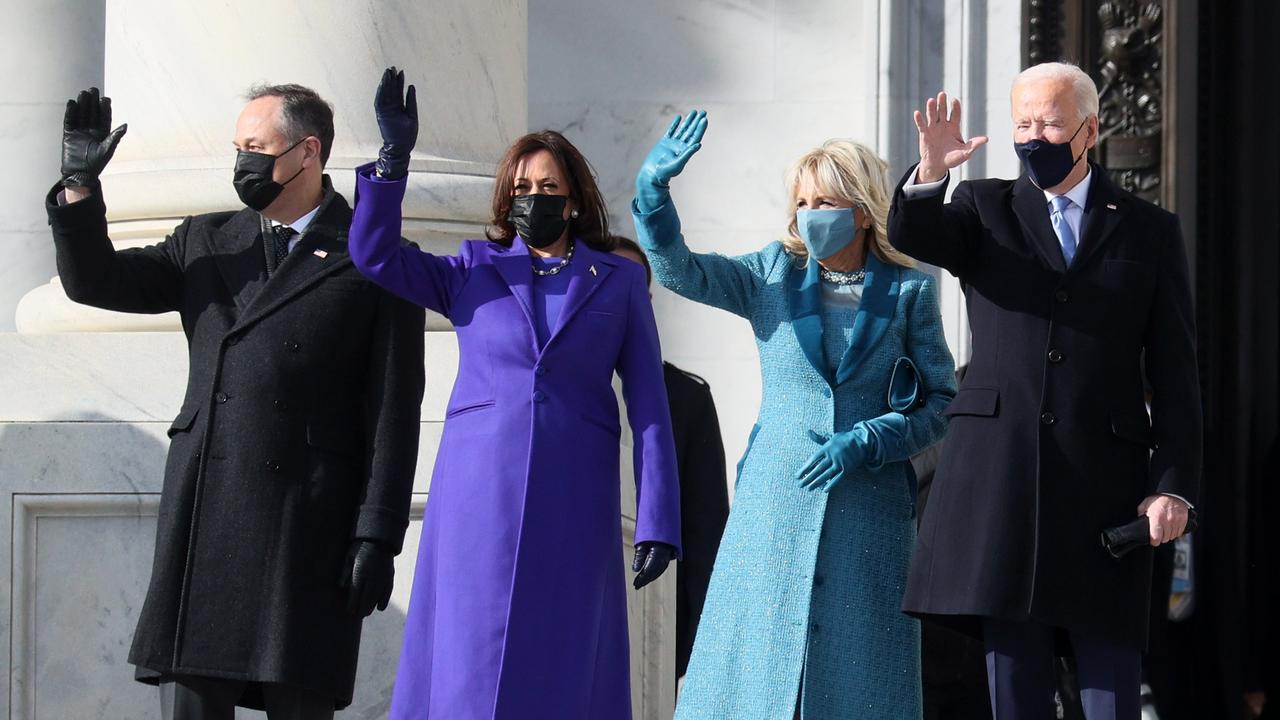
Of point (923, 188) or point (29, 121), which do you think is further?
point (29, 121)

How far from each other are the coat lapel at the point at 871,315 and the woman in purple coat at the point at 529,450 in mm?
490

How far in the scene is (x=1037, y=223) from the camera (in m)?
A: 5.14

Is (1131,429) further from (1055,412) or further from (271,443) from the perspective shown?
(271,443)

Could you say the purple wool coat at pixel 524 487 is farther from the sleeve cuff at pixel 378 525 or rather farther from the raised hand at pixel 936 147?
the raised hand at pixel 936 147

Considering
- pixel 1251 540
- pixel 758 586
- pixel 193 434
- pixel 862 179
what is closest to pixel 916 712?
pixel 758 586

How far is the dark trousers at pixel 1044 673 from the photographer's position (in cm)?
489

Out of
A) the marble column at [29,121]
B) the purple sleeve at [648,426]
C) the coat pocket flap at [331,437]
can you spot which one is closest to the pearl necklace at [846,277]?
the purple sleeve at [648,426]

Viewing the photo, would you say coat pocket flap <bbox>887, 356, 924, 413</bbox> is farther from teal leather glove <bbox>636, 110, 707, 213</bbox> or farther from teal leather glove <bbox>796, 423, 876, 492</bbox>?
teal leather glove <bbox>636, 110, 707, 213</bbox>

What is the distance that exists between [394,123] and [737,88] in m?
3.71

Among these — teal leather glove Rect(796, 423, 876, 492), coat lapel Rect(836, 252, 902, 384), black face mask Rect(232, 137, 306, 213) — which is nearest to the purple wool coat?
black face mask Rect(232, 137, 306, 213)

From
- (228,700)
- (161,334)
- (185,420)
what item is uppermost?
(161,334)

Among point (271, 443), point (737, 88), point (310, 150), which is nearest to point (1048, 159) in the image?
point (310, 150)

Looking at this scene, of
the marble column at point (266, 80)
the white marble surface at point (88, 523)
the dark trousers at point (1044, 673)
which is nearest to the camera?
the dark trousers at point (1044, 673)

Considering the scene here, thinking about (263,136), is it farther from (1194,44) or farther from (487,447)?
(1194,44)
